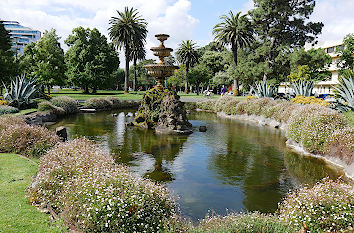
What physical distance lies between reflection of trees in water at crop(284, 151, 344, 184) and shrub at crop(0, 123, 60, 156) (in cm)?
885

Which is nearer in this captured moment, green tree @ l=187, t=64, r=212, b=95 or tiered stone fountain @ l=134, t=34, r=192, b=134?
tiered stone fountain @ l=134, t=34, r=192, b=134

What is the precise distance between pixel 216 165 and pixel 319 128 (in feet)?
16.0

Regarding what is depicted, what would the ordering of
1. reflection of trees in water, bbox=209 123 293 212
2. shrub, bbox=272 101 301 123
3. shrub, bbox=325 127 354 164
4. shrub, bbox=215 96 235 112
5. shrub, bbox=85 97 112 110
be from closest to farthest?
reflection of trees in water, bbox=209 123 293 212 → shrub, bbox=325 127 354 164 → shrub, bbox=272 101 301 123 → shrub, bbox=215 96 235 112 → shrub, bbox=85 97 112 110

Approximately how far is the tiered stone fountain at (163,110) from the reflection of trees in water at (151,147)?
2.95ft

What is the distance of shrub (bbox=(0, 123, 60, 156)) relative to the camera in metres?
9.58

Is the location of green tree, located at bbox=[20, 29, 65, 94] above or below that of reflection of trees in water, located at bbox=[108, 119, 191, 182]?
above

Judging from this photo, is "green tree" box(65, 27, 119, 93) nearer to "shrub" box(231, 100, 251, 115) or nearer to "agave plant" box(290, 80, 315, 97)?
"shrub" box(231, 100, 251, 115)

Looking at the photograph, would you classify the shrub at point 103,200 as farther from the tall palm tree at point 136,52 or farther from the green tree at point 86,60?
the tall palm tree at point 136,52

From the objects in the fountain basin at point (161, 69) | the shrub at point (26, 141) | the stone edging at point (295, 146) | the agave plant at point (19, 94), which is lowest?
the stone edging at point (295, 146)

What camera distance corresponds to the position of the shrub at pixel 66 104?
25422 mm

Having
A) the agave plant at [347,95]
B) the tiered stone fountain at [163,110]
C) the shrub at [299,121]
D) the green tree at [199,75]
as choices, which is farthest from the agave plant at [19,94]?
the green tree at [199,75]

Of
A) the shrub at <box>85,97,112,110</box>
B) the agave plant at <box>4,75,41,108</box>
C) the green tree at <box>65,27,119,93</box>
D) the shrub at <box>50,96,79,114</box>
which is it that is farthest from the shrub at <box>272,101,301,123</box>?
the green tree at <box>65,27,119,93</box>

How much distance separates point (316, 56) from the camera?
120ft

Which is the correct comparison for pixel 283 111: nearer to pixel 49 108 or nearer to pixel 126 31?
pixel 49 108
